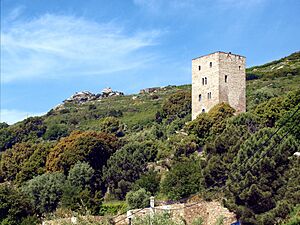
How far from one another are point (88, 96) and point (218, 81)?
56.9 m

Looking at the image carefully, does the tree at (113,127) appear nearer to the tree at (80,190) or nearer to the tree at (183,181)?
the tree at (80,190)

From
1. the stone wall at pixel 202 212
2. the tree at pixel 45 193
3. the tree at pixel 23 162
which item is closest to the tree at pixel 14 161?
the tree at pixel 23 162

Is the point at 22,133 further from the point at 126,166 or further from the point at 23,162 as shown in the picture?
the point at 126,166

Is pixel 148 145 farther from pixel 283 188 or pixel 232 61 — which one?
pixel 283 188

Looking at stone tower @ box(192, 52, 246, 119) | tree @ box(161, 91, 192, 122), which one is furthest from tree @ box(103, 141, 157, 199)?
tree @ box(161, 91, 192, 122)

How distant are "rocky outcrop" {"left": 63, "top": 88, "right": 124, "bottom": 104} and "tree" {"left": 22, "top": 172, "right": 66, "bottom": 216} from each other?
58.8 metres

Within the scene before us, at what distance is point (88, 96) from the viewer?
99750 mm

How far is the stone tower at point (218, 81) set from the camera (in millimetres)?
45031

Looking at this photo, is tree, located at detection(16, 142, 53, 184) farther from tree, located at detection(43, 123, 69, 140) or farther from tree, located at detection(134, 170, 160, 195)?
tree, located at detection(43, 123, 69, 140)

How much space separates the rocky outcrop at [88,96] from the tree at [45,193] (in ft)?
193

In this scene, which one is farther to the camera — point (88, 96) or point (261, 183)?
point (88, 96)

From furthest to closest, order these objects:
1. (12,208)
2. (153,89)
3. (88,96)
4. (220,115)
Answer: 1. (88,96)
2. (153,89)
3. (220,115)
4. (12,208)

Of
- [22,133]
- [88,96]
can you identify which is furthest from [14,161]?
[88,96]

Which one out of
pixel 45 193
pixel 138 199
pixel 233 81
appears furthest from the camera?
pixel 233 81
